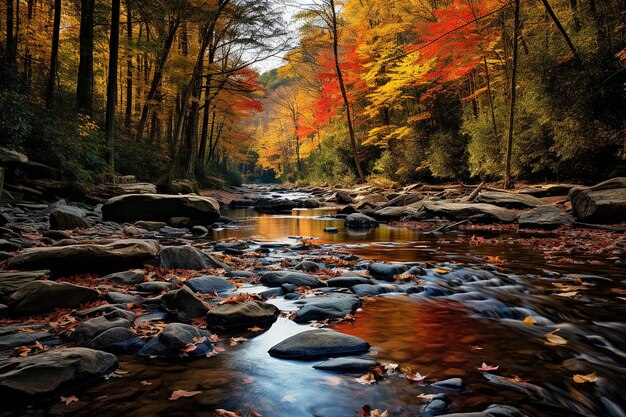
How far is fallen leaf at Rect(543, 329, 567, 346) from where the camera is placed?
293 cm

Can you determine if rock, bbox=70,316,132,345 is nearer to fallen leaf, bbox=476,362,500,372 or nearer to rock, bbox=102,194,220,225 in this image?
fallen leaf, bbox=476,362,500,372

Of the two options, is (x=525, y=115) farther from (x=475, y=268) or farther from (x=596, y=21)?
(x=475, y=268)

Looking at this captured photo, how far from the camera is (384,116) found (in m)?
24.6

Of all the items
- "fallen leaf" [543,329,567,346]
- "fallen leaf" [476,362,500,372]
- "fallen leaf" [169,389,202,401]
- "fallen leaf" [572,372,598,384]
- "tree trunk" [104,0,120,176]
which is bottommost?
"fallen leaf" [169,389,202,401]

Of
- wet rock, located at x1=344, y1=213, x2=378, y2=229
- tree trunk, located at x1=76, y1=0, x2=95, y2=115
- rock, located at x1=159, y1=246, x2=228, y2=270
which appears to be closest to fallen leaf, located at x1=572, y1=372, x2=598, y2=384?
rock, located at x1=159, y1=246, x2=228, y2=270

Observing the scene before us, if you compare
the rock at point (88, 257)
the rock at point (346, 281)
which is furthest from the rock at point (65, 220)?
the rock at point (346, 281)

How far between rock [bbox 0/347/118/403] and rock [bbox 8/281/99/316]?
1.21 m

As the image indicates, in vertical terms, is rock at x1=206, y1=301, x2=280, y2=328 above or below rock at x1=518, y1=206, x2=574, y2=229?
below

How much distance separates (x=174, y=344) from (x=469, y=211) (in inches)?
391

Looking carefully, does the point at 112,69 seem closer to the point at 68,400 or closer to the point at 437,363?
the point at 68,400

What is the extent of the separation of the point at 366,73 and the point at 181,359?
22184mm

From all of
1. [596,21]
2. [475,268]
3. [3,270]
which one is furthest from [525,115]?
[3,270]

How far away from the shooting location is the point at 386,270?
5102mm

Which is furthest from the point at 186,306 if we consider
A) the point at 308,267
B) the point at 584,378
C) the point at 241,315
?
the point at 584,378
